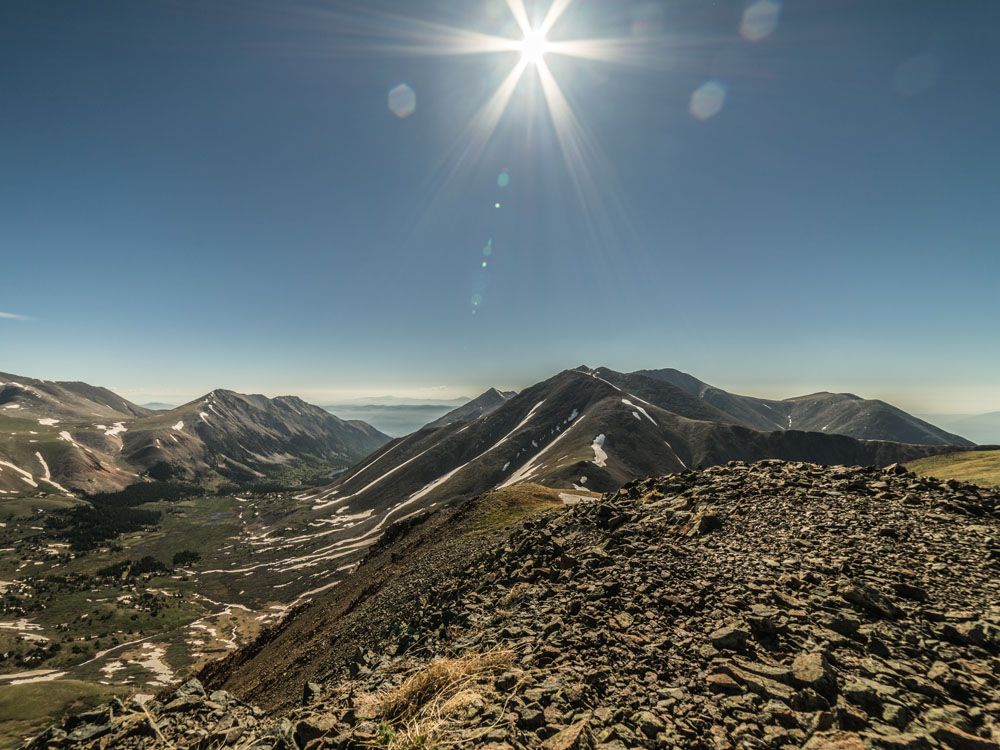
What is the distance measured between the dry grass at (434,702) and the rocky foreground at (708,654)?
47 millimetres

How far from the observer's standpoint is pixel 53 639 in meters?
106

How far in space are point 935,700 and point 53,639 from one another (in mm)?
171291

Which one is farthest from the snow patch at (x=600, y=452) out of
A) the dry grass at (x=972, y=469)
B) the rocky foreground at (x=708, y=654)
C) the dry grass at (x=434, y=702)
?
the dry grass at (x=434, y=702)

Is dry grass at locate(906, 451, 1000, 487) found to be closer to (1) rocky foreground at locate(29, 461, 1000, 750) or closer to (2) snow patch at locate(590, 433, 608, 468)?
(1) rocky foreground at locate(29, 461, 1000, 750)

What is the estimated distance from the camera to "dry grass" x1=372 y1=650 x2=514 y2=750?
7.34 metres

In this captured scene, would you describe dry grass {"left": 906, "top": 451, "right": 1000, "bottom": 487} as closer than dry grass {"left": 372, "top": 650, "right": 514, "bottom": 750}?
No

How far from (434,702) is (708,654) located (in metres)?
6.28

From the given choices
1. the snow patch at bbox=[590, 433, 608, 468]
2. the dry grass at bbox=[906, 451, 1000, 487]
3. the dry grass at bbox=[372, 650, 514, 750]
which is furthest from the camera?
the snow patch at bbox=[590, 433, 608, 468]

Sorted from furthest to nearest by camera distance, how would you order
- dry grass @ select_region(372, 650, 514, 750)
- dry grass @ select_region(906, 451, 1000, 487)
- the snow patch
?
the snow patch < dry grass @ select_region(906, 451, 1000, 487) < dry grass @ select_region(372, 650, 514, 750)

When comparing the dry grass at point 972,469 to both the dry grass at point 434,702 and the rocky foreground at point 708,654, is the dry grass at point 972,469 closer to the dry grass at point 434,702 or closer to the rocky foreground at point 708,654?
the rocky foreground at point 708,654

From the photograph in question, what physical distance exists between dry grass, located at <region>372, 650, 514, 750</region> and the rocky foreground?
5 centimetres

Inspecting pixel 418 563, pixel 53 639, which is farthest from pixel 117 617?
pixel 418 563

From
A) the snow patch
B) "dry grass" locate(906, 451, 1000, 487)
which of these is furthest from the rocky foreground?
the snow patch

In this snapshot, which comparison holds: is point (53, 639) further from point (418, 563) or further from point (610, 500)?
point (610, 500)
